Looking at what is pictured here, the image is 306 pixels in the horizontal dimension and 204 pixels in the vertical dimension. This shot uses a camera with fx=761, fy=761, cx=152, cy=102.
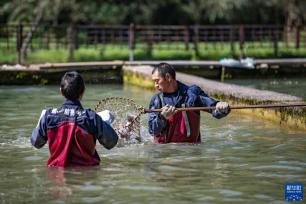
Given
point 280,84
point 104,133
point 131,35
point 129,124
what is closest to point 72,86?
point 104,133

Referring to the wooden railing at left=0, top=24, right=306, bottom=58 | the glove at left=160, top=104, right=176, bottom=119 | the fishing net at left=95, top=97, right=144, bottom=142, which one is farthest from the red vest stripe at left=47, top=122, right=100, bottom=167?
the wooden railing at left=0, top=24, right=306, bottom=58

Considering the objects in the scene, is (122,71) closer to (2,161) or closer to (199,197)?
(2,161)

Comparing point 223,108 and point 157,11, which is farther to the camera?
point 157,11

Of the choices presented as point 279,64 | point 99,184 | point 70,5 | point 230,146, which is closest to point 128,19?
point 70,5

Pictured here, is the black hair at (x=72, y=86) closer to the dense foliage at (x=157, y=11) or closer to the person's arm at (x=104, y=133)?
the person's arm at (x=104, y=133)

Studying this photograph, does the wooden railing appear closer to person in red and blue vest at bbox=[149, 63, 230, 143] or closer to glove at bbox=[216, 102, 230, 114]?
person in red and blue vest at bbox=[149, 63, 230, 143]

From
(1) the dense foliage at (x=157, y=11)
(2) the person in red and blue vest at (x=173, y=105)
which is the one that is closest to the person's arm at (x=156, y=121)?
(2) the person in red and blue vest at (x=173, y=105)

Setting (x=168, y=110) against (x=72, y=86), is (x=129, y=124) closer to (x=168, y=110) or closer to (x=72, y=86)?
(x=168, y=110)

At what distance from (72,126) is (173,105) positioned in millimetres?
2206

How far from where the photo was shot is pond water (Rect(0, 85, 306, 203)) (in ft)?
22.2

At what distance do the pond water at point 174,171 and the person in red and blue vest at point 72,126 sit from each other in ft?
1.09

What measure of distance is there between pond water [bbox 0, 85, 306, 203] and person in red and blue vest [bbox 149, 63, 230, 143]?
0.51 feet

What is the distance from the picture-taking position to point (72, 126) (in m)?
7.48

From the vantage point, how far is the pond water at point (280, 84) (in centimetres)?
1807
